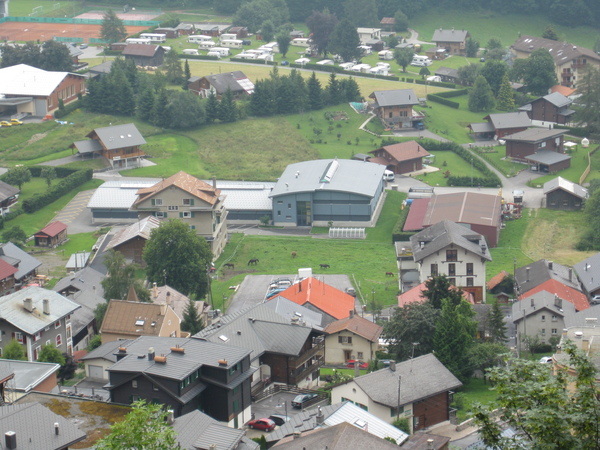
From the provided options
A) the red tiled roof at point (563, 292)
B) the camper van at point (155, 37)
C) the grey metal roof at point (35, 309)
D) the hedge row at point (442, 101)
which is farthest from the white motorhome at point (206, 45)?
the red tiled roof at point (563, 292)

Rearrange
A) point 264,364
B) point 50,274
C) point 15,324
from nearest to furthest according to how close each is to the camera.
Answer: point 264,364 < point 15,324 < point 50,274

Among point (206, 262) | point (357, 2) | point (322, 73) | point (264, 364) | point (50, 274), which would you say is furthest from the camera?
point (357, 2)

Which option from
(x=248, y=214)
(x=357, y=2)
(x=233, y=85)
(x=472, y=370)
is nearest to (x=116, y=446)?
(x=472, y=370)

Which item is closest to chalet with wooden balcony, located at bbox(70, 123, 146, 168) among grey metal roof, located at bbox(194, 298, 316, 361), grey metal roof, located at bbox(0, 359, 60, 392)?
grey metal roof, located at bbox(194, 298, 316, 361)

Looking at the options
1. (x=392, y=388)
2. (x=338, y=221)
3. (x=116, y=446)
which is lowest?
(x=338, y=221)

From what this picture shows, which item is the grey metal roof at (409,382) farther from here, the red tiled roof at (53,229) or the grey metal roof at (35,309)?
the red tiled roof at (53,229)

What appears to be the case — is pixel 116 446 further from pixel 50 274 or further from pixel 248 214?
pixel 248 214

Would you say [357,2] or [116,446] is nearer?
[116,446]

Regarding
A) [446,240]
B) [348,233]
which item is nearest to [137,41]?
[348,233]

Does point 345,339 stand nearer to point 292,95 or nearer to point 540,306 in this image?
point 540,306
